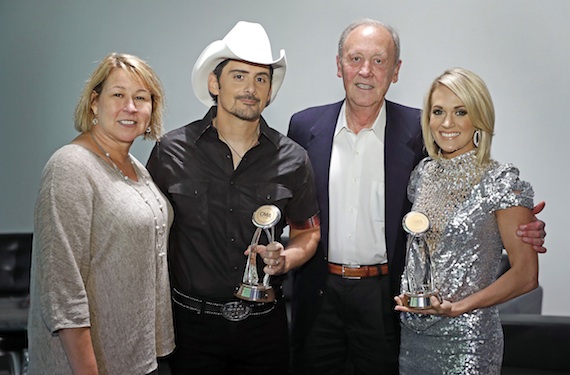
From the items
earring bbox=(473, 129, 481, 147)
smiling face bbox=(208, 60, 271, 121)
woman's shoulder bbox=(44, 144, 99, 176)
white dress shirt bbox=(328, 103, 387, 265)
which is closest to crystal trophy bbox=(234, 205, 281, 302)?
smiling face bbox=(208, 60, 271, 121)

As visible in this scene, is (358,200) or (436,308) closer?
(436,308)

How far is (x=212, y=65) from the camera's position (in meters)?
2.63

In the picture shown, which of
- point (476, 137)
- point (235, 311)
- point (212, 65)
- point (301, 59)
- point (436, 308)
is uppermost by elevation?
point (301, 59)

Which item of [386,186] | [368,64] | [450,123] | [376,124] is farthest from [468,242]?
[368,64]

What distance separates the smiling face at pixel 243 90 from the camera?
2502 millimetres

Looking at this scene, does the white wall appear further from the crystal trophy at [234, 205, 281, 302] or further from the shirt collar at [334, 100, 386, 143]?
the crystal trophy at [234, 205, 281, 302]

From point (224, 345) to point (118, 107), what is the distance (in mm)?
882

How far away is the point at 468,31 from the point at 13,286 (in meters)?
3.27

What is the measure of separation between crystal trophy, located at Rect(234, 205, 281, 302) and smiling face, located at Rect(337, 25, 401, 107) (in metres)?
0.69

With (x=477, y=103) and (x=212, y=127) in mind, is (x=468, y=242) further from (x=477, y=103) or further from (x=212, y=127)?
(x=212, y=127)

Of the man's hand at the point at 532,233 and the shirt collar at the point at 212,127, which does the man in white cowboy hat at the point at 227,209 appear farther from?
the man's hand at the point at 532,233

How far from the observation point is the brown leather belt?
8.92 feet

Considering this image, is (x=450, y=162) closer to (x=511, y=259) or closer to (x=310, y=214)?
(x=511, y=259)

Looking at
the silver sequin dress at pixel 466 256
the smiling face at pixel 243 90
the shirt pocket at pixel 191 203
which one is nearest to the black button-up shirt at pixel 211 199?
the shirt pocket at pixel 191 203
